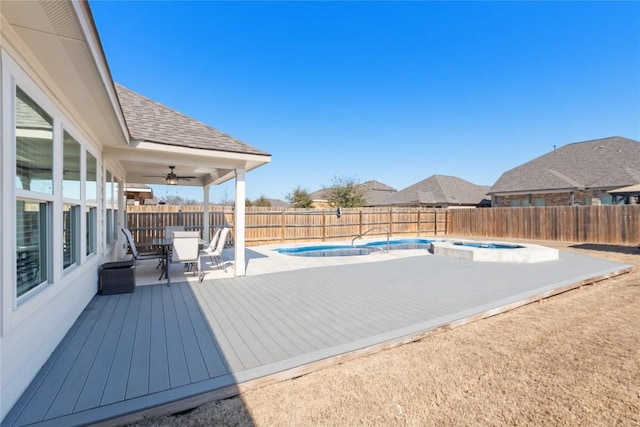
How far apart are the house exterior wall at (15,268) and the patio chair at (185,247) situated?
6.83 ft

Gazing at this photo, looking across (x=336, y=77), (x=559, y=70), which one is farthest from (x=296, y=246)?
(x=559, y=70)

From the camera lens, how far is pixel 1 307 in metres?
2.15

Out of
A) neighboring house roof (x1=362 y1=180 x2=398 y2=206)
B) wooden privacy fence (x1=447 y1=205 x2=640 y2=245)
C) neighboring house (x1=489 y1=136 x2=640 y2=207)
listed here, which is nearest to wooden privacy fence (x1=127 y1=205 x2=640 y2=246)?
wooden privacy fence (x1=447 y1=205 x2=640 y2=245)

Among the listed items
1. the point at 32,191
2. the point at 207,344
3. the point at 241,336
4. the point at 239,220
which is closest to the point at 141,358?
the point at 207,344

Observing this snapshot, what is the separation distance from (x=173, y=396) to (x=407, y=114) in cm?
2166

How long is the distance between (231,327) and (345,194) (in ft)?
75.5

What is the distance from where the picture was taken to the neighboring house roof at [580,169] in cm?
1955

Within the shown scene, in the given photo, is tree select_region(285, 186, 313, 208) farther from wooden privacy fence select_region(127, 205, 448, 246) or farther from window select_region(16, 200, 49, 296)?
window select_region(16, 200, 49, 296)

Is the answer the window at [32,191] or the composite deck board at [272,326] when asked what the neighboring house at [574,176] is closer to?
the composite deck board at [272,326]

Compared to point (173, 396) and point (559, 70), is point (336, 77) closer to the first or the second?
point (559, 70)

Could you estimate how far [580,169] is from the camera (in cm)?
2178

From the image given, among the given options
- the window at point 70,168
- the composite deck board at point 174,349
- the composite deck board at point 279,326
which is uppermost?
the window at point 70,168

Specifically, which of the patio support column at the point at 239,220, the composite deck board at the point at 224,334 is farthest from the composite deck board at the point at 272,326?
the patio support column at the point at 239,220

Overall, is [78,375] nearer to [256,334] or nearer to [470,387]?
[256,334]
